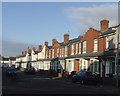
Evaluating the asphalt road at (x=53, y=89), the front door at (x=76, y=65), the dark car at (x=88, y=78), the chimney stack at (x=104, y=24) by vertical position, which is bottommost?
the asphalt road at (x=53, y=89)

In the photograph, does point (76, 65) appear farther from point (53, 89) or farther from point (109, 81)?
point (53, 89)

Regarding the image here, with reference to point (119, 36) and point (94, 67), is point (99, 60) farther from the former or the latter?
point (119, 36)

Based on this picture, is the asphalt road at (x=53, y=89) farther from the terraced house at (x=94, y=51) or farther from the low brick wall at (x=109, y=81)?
the terraced house at (x=94, y=51)

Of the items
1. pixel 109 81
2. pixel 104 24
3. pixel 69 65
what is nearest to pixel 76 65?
pixel 69 65

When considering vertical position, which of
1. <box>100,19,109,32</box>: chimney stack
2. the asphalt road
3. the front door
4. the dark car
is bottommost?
the asphalt road

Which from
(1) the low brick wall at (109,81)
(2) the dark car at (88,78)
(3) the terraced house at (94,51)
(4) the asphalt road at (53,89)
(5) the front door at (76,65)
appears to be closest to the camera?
(4) the asphalt road at (53,89)

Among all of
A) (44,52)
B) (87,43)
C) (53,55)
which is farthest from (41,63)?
(87,43)

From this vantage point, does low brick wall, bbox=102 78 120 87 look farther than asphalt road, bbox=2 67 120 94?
Yes

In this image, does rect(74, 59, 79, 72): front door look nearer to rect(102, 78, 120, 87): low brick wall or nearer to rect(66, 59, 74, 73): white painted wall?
rect(66, 59, 74, 73): white painted wall

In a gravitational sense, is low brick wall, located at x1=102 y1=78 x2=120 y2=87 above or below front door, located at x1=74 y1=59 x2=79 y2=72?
below

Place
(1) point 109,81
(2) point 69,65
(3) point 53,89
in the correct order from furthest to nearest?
(2) point 69,65 < (1) point 109,81 < (3) point 53,89

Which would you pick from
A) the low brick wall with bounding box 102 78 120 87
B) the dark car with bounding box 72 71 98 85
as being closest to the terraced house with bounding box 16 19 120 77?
the low brick wall with bounding box 102 78 120 87

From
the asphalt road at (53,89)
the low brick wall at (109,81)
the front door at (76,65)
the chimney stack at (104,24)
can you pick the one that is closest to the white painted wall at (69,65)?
the front door at (76,65)

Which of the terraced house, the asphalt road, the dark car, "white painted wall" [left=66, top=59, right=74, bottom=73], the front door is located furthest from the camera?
"white painted wall" [left=66, top=59, right=74, bottom=73]
